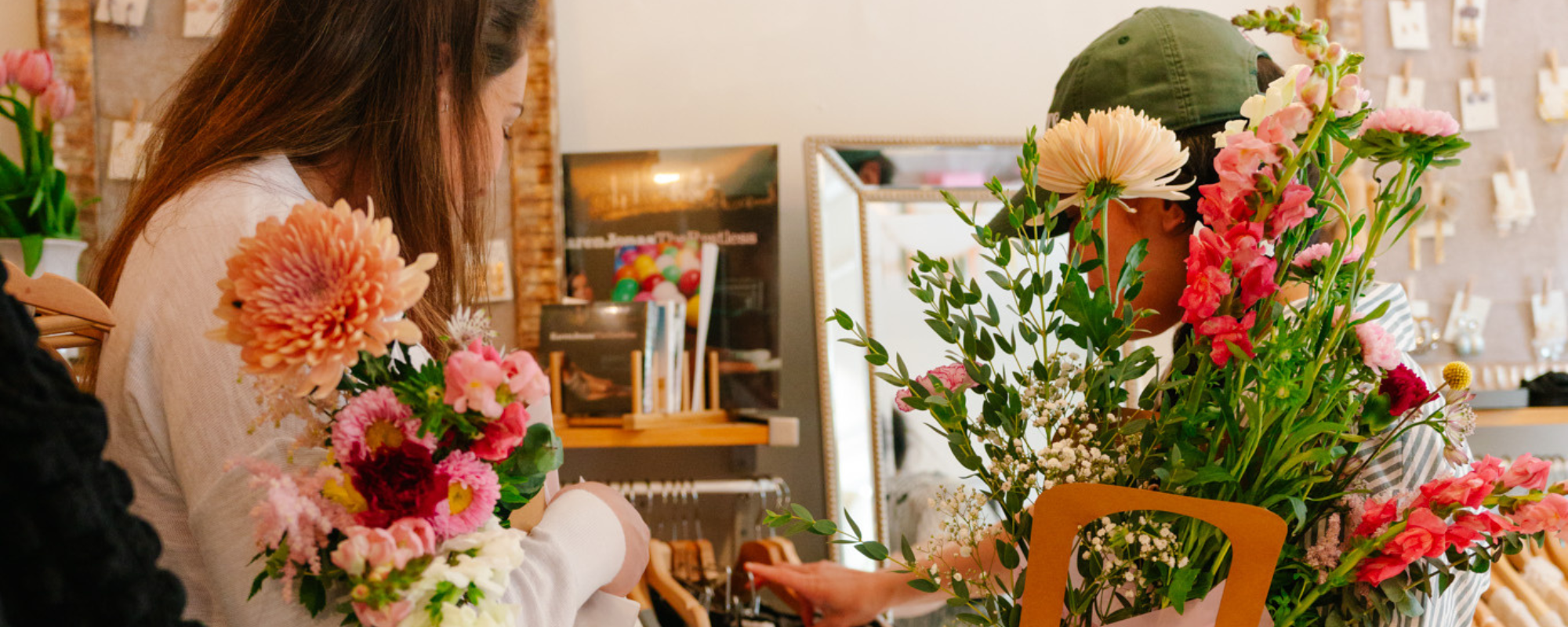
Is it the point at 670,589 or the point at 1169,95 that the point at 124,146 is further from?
the point at 1169,95

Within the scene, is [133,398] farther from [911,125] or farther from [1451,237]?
[1451,237]

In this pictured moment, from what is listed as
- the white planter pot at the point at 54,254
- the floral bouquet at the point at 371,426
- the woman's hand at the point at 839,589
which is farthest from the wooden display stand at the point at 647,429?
the floral bouquet at the point at 371,426

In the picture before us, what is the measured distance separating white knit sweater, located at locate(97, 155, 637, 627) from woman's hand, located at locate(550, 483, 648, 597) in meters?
0.12

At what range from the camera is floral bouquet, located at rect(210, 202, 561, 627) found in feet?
1.61

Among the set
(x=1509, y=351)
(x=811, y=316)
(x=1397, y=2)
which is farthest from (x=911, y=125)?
(x=1509, y=351)

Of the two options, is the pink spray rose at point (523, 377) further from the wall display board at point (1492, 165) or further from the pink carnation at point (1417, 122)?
the wall display board at point (1492, 165)

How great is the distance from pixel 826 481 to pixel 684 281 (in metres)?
0.55

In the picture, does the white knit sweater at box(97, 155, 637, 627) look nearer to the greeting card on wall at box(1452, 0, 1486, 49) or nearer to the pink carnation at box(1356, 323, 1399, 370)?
the pink carnation at box(1356, 323, 1399, 370)

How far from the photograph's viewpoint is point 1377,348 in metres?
0.67

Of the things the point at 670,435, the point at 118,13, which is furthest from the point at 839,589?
the point at 118,13

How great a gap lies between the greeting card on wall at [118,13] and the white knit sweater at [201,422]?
5.86 feet

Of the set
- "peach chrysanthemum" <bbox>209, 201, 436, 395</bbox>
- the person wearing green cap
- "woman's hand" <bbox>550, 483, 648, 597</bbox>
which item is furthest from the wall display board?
"peach chrysanthemum" <bbox>209, 201, 436, 395</bbox>

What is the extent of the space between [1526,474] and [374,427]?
744mm

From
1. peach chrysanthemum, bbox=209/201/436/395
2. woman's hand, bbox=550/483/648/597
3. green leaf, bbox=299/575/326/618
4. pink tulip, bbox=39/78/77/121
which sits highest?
pink tulip, bbox=39/78/77/121
